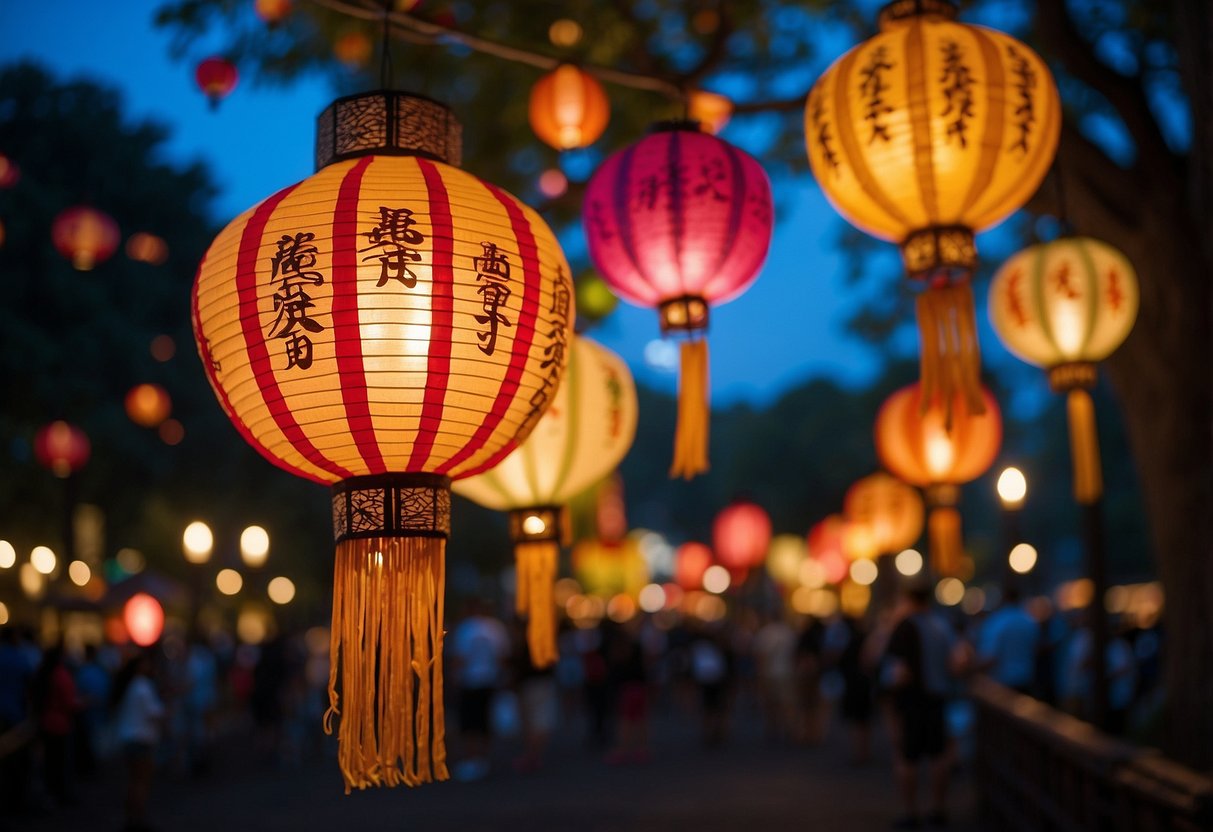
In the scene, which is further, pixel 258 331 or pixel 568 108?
pixel 568 108

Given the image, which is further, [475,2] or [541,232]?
[475,2]

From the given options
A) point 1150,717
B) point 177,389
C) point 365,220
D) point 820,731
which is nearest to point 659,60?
point 1150,717

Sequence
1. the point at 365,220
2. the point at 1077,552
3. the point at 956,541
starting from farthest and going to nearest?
the point at 1077,552 → the point at 956,541 → the point at 365,220

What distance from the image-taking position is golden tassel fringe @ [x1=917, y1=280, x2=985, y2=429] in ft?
14.4

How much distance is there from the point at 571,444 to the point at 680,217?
4.04 feet

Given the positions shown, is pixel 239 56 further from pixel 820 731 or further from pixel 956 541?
pixel 820 731

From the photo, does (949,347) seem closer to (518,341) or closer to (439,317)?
(518,341)

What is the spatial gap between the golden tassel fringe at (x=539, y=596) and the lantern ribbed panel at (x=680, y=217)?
1176 millimetres

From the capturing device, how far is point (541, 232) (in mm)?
3506

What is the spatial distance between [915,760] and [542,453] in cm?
528

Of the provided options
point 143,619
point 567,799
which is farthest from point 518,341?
point 143,619

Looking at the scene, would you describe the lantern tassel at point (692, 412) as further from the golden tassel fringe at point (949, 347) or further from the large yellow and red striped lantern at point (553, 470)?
the golden tassel fringe at point (949, 347)

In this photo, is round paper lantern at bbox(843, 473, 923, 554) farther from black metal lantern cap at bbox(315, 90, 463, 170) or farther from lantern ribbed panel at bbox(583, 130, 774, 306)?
black metal lantern cap at bbox(315, 90, 463, 170)

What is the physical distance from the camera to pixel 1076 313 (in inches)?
250
